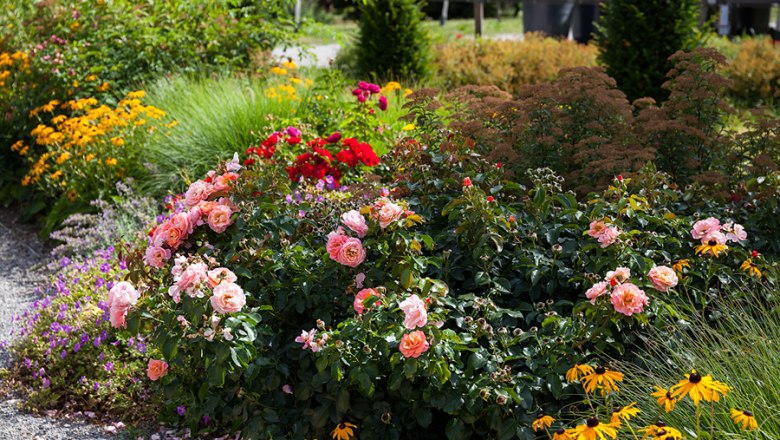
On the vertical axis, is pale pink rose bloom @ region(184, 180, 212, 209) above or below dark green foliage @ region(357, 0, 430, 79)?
above

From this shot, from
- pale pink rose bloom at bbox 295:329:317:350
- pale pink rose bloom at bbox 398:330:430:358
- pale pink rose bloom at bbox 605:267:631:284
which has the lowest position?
pale pink rose bloom at bbox 295:329:317:350

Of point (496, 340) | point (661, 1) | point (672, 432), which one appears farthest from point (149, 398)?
point (661, 1)

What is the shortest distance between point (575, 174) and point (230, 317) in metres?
1.95

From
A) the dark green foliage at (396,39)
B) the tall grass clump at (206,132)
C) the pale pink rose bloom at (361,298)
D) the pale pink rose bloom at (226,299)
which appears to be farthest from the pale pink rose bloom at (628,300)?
the dark green foliage at (396,39)

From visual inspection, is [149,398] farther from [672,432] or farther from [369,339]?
[672,432]

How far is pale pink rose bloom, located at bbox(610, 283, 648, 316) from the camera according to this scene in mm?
2688

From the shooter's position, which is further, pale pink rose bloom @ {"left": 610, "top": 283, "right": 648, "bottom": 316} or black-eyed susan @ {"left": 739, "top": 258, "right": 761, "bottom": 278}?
black-eyed susan @ {"left": 739, "top": 258, "right": 761, "bottom": 278}

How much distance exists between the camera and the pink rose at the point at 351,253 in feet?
9.65

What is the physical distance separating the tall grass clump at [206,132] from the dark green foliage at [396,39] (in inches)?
129

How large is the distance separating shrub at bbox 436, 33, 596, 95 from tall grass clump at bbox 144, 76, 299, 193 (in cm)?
327

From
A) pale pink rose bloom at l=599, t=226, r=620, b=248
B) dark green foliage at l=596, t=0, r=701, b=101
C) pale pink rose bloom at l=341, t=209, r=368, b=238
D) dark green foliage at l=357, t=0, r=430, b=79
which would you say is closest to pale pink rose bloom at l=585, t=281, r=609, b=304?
pale pink rose bloom at l=599, t=226, r=620, b=248

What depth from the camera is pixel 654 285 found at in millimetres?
2896

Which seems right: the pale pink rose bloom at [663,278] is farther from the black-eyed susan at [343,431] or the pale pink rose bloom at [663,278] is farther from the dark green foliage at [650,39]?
the dark green foliage at [650,39]

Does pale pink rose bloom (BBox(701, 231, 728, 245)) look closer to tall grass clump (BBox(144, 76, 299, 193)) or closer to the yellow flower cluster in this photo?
tall grass clump (BBox(144, 76, 299, 193))
